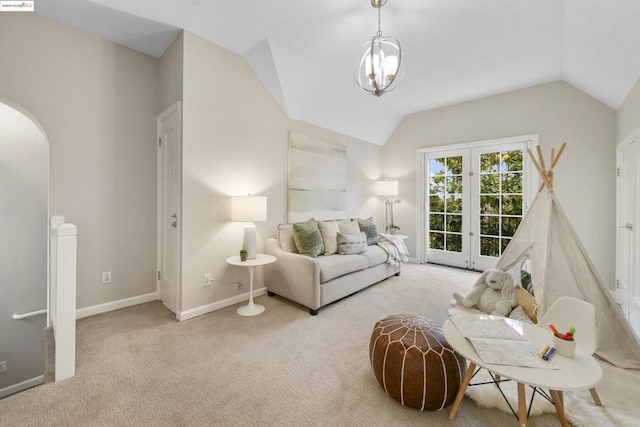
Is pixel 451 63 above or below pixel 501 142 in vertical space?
above

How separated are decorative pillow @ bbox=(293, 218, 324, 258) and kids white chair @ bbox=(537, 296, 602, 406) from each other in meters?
2.06

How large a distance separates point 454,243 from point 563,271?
8.05ft

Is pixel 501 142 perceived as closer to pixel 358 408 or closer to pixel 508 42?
pixel 508 42

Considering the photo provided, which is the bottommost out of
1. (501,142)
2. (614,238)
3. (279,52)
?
(614,238)

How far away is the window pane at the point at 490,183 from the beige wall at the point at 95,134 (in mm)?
4753

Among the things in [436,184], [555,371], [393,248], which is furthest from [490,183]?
[555,371]

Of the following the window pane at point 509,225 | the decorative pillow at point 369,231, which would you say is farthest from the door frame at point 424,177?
the decorative pillow at point 369,231

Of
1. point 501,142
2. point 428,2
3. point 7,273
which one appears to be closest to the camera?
point 428,2

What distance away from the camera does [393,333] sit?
5.19 ft

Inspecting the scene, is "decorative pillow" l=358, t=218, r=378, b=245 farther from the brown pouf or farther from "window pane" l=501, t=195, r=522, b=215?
the brown pouf

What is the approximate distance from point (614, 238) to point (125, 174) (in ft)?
18.7

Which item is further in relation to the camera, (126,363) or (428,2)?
Answer: (428,2)

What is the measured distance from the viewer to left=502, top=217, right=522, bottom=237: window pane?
4.03 m

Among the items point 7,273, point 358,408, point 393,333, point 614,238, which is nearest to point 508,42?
point 614,238
